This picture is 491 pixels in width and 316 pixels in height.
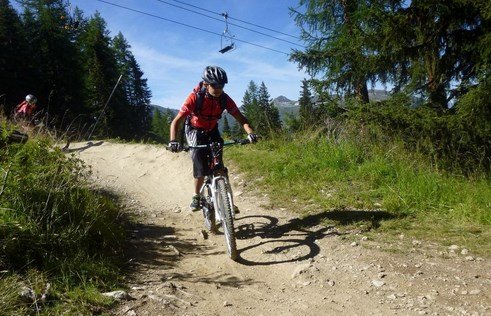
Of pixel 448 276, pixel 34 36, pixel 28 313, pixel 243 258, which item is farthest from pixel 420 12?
pixel 34 36

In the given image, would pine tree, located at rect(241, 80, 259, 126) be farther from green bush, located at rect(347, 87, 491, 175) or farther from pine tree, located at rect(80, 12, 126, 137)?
green bush, located at rect(347, 87, 491, 175)

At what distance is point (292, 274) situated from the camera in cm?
413

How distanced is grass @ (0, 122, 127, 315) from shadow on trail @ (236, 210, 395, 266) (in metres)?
1.77

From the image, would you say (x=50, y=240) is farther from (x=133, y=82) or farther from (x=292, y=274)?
(x=133, y=82)

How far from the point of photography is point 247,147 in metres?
10.7

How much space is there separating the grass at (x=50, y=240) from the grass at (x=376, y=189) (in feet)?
11.0

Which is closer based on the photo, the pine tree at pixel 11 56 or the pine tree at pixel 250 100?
the pine tree at pixel 11 56

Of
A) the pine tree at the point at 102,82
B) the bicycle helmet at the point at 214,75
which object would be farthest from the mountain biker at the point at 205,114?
the pine tree at the point at 102,82

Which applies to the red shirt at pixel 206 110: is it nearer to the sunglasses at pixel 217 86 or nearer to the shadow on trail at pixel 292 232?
the sunglasses at pixel 217 86

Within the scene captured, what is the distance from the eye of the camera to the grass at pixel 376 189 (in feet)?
16.1

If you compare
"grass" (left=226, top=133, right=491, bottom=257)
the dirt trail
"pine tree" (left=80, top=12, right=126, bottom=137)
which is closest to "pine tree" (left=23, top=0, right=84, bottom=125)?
"pine tree" (left=80, top=12, right=126, bottom=137)

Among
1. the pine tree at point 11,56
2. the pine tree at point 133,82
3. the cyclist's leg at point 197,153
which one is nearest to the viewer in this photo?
the cyclist's leg at point 197,153

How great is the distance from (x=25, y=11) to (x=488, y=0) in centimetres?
4401

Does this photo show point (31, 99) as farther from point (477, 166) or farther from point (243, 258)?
point (477, 166)
